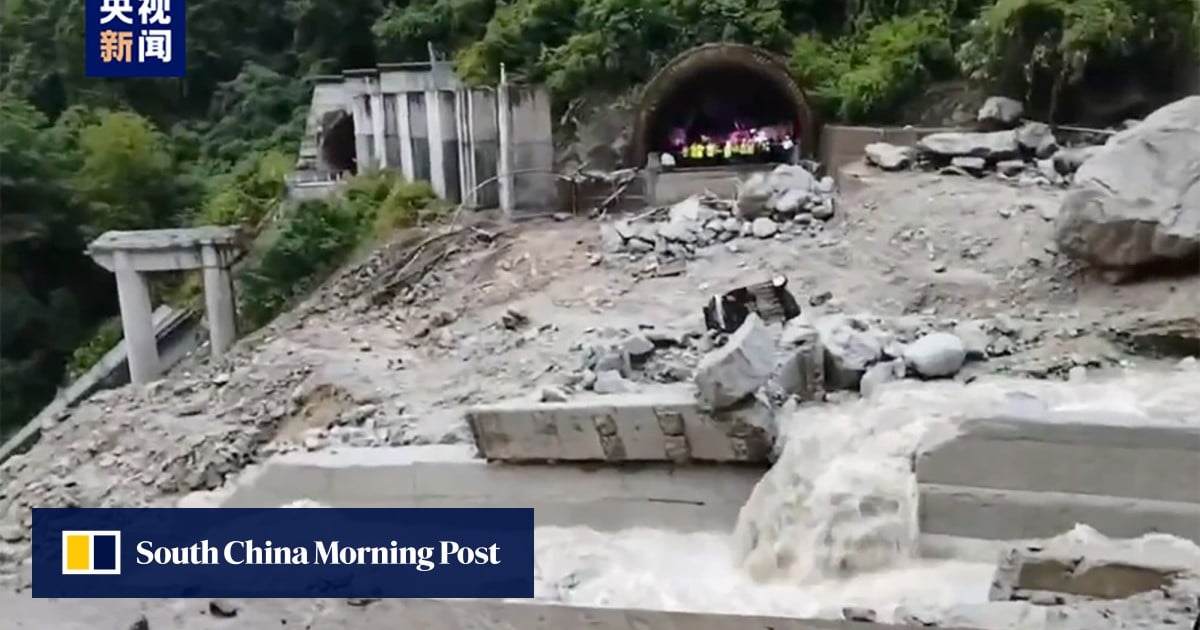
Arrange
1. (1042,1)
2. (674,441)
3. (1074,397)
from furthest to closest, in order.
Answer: (1042,1) < (674,441) < (1074,397)

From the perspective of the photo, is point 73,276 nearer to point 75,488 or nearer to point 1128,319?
point 75,488

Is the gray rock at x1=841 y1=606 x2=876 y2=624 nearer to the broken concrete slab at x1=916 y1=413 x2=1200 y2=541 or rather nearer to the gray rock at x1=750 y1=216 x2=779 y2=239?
the broken concrete slab at x1=916 y1=413 x2=1200 y2=541

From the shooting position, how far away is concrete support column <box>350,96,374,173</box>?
116 inches

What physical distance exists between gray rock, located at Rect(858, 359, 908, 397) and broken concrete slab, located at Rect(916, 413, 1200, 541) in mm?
350

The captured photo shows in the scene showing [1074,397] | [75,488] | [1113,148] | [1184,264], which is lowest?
[75,488]

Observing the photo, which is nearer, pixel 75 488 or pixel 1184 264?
pixel 75 488

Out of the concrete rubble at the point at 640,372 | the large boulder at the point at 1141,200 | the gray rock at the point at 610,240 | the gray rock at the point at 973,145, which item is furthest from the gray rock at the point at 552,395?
the large boulder at the point at 1141,200

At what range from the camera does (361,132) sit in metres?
2.97

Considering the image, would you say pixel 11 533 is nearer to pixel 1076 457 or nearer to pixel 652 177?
pixel 652 177

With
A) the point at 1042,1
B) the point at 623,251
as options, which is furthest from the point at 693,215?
the point at 1042,1

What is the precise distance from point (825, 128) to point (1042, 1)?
2.85 ft

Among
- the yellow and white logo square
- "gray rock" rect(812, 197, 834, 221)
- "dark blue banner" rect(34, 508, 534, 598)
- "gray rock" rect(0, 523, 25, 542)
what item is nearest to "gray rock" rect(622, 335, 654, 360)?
"gray rock" rect(812, 197, 834, 221)

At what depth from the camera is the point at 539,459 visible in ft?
10.7

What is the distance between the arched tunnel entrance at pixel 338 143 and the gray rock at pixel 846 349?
1.33m
